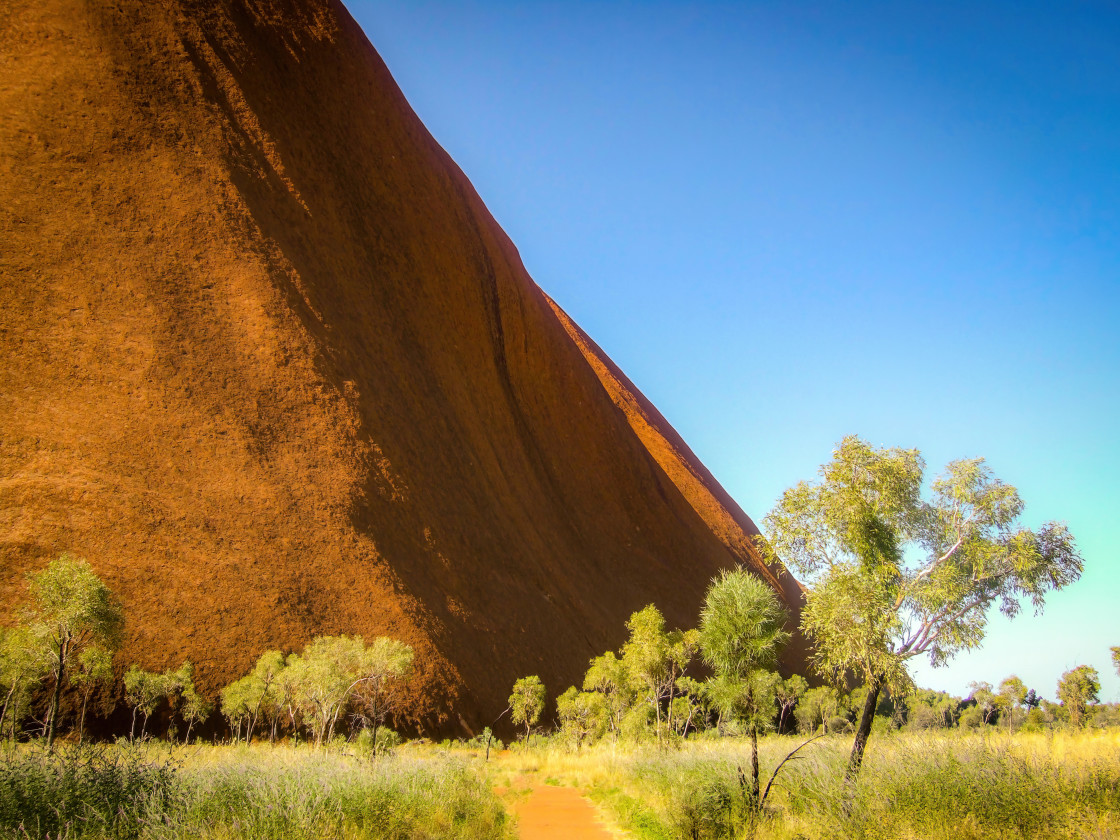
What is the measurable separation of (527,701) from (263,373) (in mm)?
19076

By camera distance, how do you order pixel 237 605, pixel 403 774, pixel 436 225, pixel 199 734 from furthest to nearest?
1. pixel 436 225
2. pixel 237 605
3. pixel 199 734
4. pixel 403 774

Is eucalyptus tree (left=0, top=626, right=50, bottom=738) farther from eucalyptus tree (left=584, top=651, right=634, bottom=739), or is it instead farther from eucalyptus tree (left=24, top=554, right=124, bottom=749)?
Answer: eucalyptus tree (left=584, top=651, right=634, bottom=739)

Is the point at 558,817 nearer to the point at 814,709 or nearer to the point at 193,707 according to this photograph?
the point at 193,707

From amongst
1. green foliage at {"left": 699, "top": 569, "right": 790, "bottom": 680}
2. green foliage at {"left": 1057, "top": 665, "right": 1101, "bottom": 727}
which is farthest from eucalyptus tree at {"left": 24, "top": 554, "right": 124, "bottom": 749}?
green foliage at {"left": 1057, "top": 665, "right": 1101, "bottom": 727}

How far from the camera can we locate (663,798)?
10805 millimetres

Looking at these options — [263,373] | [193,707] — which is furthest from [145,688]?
[263,373]

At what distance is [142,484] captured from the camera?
2412 cm

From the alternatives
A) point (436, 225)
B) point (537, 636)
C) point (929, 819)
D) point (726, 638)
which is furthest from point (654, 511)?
point (929, 819)

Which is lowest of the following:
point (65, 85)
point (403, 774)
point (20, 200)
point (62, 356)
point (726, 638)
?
point (403, 774)

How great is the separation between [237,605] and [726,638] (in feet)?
65.7

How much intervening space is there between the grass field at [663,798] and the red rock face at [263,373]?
15.0 meters

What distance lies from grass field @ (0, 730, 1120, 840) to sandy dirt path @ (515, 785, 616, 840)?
0.53 m

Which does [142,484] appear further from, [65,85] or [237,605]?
[65,85]

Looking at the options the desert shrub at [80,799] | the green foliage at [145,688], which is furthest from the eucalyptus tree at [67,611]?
the desert shrub at [80,799]
